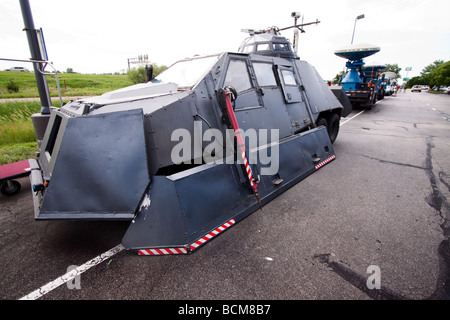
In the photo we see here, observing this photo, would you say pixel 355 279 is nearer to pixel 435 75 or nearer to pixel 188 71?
pixel 188 71

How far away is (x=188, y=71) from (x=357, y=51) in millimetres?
14540

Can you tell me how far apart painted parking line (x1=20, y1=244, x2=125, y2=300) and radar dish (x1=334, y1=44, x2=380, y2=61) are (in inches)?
660

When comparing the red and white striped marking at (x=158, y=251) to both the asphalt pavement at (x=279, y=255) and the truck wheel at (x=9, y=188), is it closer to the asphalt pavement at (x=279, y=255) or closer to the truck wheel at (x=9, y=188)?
the asphalt pavement at (x=279, y=255)

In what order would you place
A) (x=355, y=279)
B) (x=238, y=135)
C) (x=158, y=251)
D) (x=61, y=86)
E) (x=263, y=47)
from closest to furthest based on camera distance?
(x=355, y=279)
(x=158, y=251)
(x=238, y=135)
(x=263, y=47)
(x=61, y=86)

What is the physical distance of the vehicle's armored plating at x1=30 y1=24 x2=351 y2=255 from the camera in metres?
2.56

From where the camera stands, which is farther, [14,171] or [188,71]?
[14,171]

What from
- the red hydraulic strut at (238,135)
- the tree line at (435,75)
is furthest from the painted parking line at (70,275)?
the tree line at (435,75)

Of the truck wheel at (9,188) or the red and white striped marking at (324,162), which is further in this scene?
the red and white striped marking at (324,162)

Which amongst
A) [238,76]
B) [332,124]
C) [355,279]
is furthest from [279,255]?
[332,124]

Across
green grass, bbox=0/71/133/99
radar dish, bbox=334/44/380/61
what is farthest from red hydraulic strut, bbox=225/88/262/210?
green grass, bbox=0/71/133/99

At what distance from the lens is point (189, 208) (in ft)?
8.70

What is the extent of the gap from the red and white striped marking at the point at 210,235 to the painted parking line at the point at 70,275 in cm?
90

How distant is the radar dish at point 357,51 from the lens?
14070mm
